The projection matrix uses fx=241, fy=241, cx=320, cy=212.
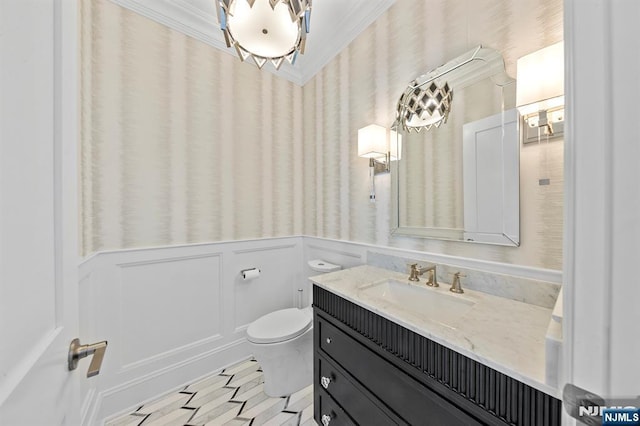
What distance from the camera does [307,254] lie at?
2525 mm

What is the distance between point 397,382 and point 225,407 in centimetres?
132

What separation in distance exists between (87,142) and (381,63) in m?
2.01

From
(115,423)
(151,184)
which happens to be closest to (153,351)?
(115,423)

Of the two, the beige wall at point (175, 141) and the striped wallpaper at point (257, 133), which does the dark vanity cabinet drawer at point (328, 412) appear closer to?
the striped wallpaper at point (257, 133)

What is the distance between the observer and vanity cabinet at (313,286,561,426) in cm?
68

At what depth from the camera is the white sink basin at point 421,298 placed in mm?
1168

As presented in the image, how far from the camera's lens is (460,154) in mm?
1339

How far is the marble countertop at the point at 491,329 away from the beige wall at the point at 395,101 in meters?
0.24

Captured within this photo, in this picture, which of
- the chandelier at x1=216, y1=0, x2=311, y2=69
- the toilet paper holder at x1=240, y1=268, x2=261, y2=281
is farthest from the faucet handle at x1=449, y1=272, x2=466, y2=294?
the toilet paper holder at x1=240, y1=268, x2=261, y2=281

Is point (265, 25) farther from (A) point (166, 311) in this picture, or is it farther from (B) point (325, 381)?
(A) point (166, 311)

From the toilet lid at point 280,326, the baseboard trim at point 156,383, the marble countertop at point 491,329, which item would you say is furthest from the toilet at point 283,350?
Answer: the marble countertop at point 491,329

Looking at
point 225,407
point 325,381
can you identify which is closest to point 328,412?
point 325,381

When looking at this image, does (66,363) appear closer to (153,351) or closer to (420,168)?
(153,351)

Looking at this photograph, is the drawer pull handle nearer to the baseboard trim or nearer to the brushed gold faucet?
the brushed gold faucet
